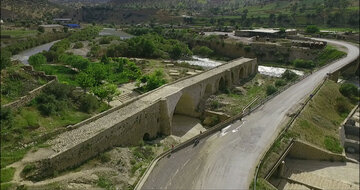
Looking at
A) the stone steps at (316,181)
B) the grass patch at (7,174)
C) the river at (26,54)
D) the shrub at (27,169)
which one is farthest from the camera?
the river at (26,54)

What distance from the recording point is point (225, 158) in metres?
20.0

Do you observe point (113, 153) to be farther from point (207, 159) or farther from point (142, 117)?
point (207, 159)

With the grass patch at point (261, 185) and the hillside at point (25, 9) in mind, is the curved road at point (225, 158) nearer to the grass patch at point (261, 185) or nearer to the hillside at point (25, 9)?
the grass patch at point (261, 185)

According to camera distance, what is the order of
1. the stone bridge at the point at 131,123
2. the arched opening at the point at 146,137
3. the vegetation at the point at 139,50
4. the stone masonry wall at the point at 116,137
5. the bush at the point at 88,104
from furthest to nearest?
the vegetation at the point at 139,50 < the bush at the point at 88,104 < the arched opening at the point at 146,137 < the stone bridge at the point at 131,123 < the stone masonry wall at the point at 116,137

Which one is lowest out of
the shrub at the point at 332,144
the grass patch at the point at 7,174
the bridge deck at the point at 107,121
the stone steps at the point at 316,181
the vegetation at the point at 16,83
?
the stone steps at the point at 316,181

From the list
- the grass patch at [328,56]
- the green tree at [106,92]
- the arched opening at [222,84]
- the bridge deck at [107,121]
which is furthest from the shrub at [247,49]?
the green tree at [106,92]

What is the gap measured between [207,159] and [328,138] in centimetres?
1278

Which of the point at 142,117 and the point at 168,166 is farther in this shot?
the point at 142,117

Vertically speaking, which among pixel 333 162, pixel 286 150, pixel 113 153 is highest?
pixel 113 153

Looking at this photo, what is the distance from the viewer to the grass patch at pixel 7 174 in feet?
45.6

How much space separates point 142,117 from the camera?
22281 millimetres

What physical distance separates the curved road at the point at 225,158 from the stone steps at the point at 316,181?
118 inches

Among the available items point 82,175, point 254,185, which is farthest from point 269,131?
point 82,175

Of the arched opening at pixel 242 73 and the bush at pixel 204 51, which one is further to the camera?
the bush at pixel 204 51
